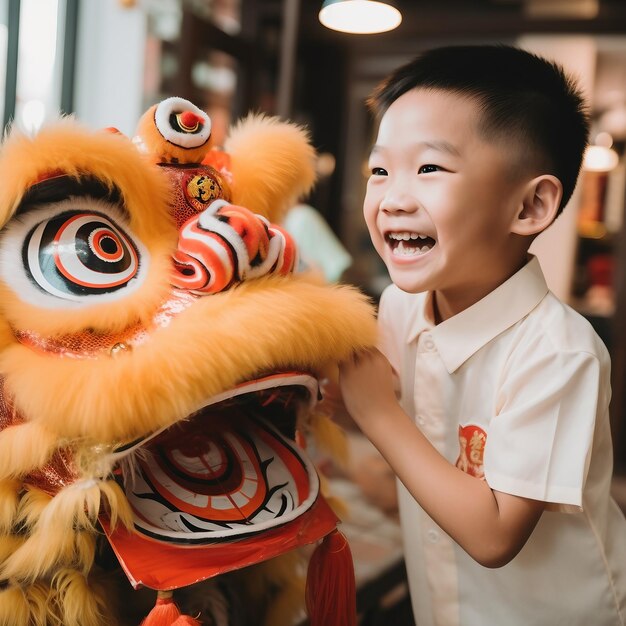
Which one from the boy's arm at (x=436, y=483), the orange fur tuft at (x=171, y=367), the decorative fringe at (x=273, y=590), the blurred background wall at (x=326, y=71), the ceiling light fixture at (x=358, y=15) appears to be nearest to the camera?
the orange fur tuft at (x=171, y=367)

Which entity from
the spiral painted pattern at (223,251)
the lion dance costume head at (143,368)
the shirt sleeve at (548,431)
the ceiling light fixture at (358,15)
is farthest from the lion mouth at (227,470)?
the ceiling light fixture at (358,15)

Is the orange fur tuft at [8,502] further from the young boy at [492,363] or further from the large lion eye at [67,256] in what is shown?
the young boy at [492,363]

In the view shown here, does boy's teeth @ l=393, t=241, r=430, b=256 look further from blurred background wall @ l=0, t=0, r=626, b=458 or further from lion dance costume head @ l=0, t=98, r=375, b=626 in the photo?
blurred background wall @ l=0, t=0, r=626, b=458

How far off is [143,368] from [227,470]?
0.63 feet

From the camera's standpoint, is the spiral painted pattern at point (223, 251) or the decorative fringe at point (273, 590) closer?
the spiral painted pattern at point (223, 251)

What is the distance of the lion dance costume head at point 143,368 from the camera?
59 cm

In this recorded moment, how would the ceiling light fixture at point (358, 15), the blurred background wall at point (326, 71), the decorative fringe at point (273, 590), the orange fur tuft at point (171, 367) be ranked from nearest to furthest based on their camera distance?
the orange fur tuft at point (171, 367)
the decorative fringe at point (273, 590)
the ceiling light fixture at point (358, 15)
the blurred background wall at point (326, 71)

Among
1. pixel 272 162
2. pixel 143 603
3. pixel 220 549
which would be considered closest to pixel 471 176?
pixel 272 162

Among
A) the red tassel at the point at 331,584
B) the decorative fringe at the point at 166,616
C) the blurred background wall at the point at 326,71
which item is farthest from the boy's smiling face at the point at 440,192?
the blurred background wall at the point at 326,71

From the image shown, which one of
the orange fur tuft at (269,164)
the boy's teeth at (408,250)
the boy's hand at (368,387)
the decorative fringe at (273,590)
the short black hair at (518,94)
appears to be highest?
the short black hair at (518,94)

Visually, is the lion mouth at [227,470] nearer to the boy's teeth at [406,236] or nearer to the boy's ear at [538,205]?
the boy's teeth at [406,236]

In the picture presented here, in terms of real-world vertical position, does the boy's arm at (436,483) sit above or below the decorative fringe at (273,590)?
above

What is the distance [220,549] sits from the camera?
64 centimetres

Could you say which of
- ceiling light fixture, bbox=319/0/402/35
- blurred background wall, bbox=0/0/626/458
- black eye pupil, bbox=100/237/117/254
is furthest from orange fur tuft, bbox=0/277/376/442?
blurred background wall, bbox=0/0/626/458
